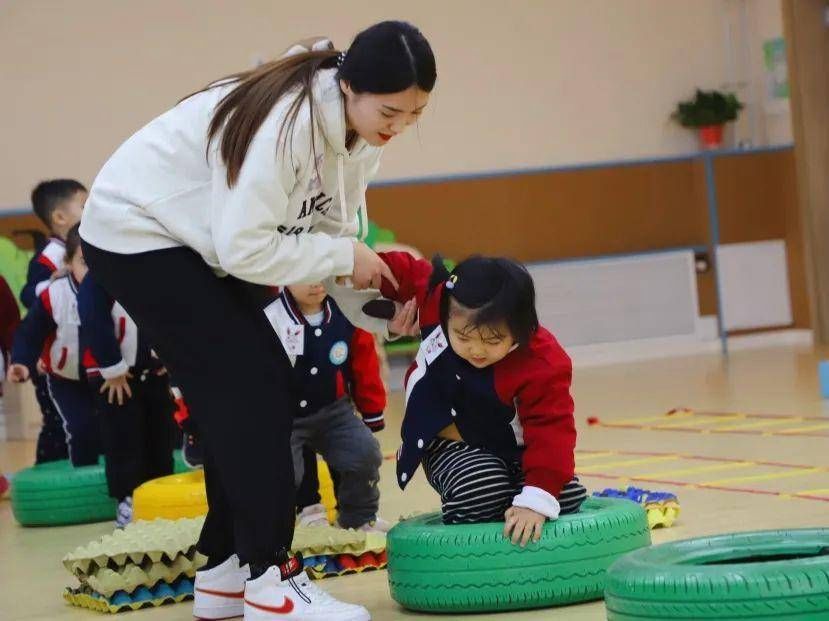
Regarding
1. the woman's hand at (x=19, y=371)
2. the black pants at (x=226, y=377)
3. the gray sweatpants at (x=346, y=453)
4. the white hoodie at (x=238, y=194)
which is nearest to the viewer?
the white hoodie at (x=238, y=194)

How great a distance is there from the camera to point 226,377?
8.77 ft

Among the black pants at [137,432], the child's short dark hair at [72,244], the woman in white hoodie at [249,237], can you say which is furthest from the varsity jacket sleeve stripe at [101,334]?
the woman in white hoodie at [249,237]

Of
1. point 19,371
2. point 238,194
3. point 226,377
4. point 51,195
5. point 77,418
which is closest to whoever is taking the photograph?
point 238,194

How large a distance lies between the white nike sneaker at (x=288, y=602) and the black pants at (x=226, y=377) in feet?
0.12

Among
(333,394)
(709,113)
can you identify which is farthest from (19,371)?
(709,113)

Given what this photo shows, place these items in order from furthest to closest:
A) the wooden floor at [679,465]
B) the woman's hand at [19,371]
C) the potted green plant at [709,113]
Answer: the potted green plant at [709,113] → the woman's hand at [19,371] → the wooden floor at [679,465]

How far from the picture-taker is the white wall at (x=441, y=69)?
8664mm

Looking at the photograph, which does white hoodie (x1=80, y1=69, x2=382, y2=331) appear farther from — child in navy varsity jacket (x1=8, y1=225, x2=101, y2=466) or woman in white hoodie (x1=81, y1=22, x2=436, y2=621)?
child in navy varsity jacket (x1=8, y1=225, x2=101, y2=466)

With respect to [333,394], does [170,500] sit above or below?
below

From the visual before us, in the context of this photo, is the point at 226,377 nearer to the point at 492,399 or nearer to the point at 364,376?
the point at 492,399

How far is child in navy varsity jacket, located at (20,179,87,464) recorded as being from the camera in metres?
5.41

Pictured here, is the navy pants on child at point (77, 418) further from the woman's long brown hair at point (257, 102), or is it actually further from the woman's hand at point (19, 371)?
the woman's long brown hair at point (257, 102)

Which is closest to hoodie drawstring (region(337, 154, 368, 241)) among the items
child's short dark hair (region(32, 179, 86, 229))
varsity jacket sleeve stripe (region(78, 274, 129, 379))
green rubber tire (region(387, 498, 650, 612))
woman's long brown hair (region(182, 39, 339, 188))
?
woman's long brown hair (region(182, 39, 339, 188))

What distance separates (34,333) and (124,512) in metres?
0.81
